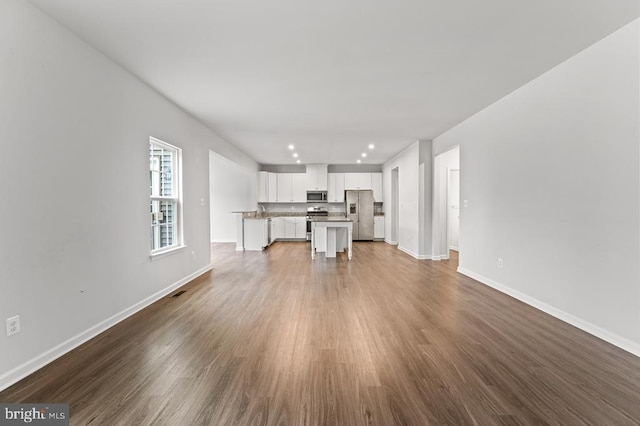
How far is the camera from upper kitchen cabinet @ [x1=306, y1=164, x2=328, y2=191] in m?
9.98

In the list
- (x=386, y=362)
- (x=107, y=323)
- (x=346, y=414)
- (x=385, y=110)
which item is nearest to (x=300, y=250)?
(x=385, y=110)

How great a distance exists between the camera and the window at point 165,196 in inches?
152

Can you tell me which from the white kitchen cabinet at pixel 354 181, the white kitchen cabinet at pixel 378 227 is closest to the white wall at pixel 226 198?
the white kitchen cabinet at pixel 354 181

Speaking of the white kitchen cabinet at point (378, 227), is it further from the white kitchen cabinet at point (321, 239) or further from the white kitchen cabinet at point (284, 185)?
the white kitchen cabinet at point (321, 239)

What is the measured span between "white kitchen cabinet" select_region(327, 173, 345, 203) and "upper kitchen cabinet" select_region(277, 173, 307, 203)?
855mm

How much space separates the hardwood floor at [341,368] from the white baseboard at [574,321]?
8 cm

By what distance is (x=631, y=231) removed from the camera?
Result: 2.41 metres

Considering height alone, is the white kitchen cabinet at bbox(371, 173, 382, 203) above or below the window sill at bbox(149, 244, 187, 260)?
above

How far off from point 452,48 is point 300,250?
6087 millimetres

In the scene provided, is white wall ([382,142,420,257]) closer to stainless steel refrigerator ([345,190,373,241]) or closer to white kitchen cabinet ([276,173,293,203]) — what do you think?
stainless steel refrigerator ([345,190,373,241])

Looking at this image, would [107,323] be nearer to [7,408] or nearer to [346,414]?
[7,408]

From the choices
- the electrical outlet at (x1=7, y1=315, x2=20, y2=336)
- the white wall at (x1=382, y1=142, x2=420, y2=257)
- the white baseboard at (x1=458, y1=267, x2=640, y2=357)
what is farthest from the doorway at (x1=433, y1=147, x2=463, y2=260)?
the electrical outlet at (x1=7, y1=315, x2=20, y2=336)

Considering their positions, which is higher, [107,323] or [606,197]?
[606,197]

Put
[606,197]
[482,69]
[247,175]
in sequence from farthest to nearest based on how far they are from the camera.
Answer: [247,175]
[482,69]
[606,197]
